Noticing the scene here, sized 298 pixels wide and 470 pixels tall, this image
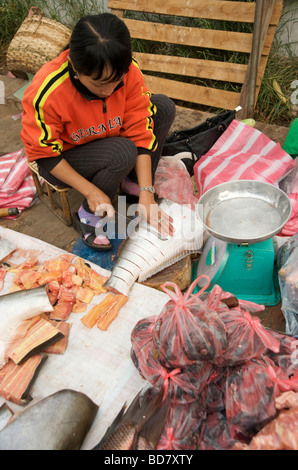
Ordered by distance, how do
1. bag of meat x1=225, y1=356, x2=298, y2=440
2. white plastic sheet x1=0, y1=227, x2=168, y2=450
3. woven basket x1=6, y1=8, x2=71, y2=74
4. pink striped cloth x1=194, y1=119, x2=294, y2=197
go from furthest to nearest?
woven basket x1=6, y1=8, x2=71, y2=74, pink striped cloth x1=194, y1=119, x2=294, y2=197, white plastic sheet x1=0, y1=227, x2=168, y2=450, bag of meat x1=225, y1=356, x2=298, y2=440

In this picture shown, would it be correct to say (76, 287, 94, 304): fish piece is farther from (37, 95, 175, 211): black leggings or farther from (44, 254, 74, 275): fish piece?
(37, 95, 175, 211): black leggings

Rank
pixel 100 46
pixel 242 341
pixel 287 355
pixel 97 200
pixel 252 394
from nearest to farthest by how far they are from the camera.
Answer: pixel 252 394
pixel 242 341
pixel 287 355
pixel 100 46
pixel 97 200

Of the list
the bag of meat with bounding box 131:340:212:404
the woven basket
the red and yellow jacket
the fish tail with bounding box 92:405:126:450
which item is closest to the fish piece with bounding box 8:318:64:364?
the fish tail with bounding box 92:405:126:450

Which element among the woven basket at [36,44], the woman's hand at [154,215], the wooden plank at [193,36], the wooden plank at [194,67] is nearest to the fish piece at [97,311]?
the woman's hand at [154,215]

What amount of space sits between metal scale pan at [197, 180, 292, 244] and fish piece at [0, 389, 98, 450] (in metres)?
1.11

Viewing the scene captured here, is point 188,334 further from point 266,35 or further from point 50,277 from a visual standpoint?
point 266,35

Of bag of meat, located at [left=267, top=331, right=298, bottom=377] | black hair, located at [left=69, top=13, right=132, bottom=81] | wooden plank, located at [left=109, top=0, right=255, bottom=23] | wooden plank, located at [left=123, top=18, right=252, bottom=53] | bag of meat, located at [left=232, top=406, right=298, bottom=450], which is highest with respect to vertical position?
black hair, located at [left=69, top=13, right=132, bottom=81]

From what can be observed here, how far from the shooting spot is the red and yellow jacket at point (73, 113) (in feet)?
7.80

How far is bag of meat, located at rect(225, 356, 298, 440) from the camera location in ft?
4.89

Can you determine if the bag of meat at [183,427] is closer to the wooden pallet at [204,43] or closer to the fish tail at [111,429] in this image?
the fish tail at [111,429]

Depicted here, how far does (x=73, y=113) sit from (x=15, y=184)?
1.24m

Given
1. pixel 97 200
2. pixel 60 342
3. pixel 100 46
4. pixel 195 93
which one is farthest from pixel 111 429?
pixel 195 93

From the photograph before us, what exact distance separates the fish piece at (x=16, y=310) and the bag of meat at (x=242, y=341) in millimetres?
989

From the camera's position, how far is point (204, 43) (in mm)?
4133
